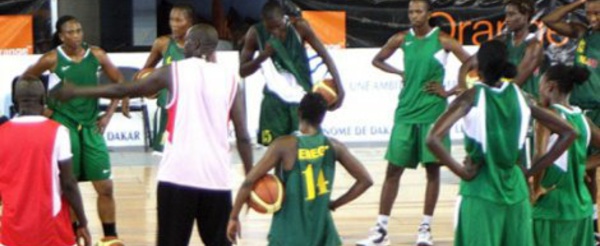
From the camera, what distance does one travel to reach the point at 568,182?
27.4ft

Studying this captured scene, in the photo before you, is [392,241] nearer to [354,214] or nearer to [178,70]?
[354,214]

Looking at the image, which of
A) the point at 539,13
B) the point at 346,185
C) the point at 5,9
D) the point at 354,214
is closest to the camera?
the point at 354,214

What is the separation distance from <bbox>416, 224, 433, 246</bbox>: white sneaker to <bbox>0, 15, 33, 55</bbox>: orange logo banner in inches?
317

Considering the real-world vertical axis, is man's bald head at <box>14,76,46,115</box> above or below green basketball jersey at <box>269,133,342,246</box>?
above

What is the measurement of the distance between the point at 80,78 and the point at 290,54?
1.55 meters

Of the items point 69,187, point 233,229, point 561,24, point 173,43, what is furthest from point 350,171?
point 561,24

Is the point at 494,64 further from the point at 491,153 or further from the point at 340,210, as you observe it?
the point at 340,210

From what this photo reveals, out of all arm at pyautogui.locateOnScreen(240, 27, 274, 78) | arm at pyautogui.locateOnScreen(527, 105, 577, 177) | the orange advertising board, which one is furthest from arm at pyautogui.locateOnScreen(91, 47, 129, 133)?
the orange advertising board

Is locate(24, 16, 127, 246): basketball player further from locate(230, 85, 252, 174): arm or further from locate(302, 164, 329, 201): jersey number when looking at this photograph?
locate(302, 164, 329, 201): jersey number

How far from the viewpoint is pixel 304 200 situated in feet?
25.7

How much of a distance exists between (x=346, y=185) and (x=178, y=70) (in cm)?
640

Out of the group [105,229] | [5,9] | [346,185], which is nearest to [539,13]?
[346,185]

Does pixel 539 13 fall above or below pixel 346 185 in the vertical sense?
above

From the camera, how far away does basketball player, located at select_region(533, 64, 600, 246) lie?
8.30 m
